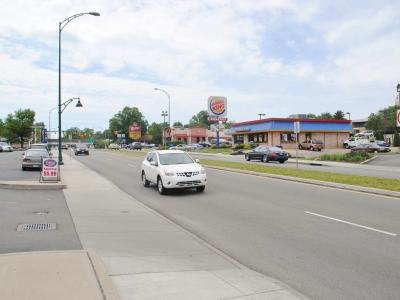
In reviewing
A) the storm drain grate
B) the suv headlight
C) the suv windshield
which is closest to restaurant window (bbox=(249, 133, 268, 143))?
the suv windshield

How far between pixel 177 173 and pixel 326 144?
5814 cm

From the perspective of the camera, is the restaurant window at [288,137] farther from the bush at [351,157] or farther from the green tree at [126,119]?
the green tree at [126,119]

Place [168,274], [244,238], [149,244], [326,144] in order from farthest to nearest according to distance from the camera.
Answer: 1. [326,144]
2. [244,238]
3. [149,244]
4. [168,274]

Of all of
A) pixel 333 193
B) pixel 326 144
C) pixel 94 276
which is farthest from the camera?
pixel 326 144

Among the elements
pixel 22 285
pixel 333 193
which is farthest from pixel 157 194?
pixel 22 285

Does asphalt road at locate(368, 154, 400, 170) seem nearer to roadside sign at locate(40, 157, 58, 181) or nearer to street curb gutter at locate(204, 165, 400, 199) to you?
street curb gutter at locate(204, 165, 400, 199)

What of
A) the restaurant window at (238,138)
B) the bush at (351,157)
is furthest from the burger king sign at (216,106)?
the bush at (351,157)

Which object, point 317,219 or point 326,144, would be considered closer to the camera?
point 317,219

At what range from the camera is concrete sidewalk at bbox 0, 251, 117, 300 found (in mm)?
4551

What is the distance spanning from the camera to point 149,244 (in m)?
7.55

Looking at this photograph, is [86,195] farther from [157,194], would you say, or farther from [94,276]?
[94,276]

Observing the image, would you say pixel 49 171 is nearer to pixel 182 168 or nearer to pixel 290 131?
pixel 182 168

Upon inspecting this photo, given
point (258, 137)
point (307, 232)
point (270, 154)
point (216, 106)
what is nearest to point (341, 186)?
point (307, 232)

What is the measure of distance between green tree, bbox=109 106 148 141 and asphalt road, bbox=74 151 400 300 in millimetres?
155768
